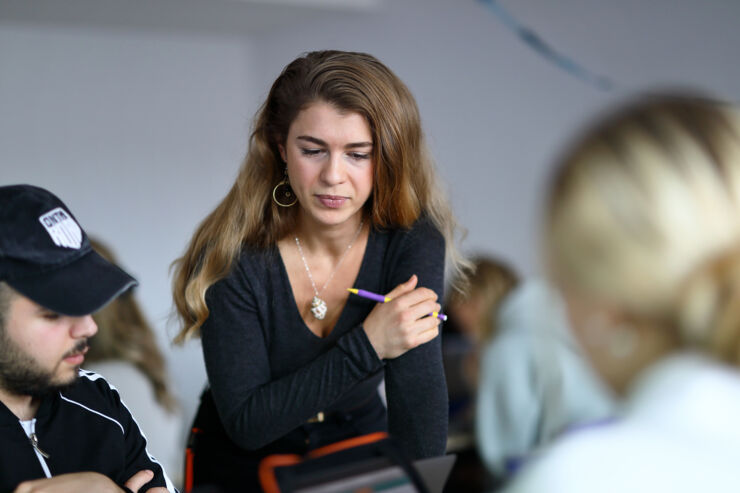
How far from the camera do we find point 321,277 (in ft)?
5.10

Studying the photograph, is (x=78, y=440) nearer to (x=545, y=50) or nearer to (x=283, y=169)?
(x=283, y=169)

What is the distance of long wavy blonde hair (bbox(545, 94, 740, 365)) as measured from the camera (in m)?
0.73

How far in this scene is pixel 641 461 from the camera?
2.33 ft

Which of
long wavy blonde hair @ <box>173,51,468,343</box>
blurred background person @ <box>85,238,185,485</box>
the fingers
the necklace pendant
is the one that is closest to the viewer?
the fingers

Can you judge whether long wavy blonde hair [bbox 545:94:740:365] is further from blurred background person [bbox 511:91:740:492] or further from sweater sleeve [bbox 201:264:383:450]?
sweater sleeve [bbox 201:264:383:450]

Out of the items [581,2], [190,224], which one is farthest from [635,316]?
[190,224]

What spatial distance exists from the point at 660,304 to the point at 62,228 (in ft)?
3.05

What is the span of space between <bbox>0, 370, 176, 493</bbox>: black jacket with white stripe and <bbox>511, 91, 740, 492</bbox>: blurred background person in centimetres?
85

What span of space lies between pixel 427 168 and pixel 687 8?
2361 millimetres

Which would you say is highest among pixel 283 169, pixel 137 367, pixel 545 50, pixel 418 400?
pixel 545 50

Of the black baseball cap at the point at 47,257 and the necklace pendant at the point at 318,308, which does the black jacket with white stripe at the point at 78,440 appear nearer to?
the black baseball cap at the point at 47,257

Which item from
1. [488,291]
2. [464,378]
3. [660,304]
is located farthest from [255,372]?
[464,378]

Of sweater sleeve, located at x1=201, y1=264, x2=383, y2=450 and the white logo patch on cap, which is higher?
the white logo patch on cap

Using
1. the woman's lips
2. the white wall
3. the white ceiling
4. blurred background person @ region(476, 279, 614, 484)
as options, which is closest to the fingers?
the woman's lips
